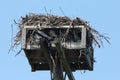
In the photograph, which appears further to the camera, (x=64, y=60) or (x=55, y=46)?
(x=64, y=60)

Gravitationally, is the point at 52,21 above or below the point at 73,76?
above

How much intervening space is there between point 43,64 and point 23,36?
48.3 inches

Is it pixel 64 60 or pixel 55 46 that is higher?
pixel 55 46

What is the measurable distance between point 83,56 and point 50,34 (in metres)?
0.91

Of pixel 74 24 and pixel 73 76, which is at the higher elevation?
pixel 74 24

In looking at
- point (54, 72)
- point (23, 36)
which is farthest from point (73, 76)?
point (23, 36)

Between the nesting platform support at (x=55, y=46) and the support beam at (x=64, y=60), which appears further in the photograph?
the nesting platform support at (x=55, y=46)

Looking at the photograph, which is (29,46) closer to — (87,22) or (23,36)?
(23,36)

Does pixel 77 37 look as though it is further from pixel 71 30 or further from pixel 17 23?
pixel 17 23

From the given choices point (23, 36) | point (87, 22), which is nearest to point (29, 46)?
point (23, 36)

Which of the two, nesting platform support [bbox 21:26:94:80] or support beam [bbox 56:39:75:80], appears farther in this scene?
nesting platform support [bbox 21:26:94:80]

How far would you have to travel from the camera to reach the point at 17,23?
56.0 feet

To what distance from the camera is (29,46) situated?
53.6ft

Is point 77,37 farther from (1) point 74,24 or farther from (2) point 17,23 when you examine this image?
(2) point 17,23
